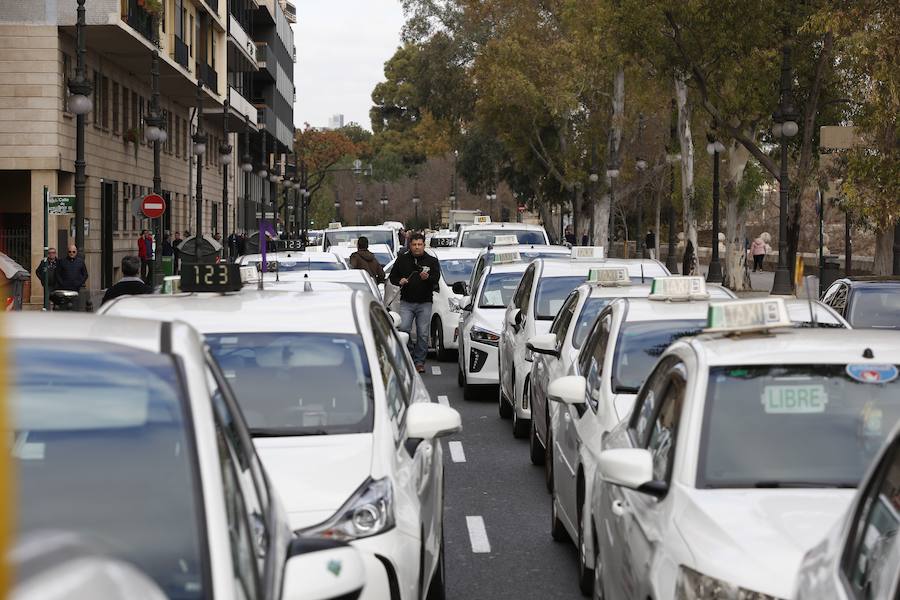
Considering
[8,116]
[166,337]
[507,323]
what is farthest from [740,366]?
[8,116]

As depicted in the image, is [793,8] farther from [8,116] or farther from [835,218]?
[835,218]

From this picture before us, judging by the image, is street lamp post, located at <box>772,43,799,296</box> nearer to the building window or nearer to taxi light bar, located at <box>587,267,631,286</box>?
taxi light bar, located at <box>587,267,631,286</box>

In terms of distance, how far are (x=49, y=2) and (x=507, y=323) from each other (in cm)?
2603

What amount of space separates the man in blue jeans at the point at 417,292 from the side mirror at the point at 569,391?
40.3 feet

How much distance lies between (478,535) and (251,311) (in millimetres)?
3176

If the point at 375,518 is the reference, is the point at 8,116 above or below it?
above

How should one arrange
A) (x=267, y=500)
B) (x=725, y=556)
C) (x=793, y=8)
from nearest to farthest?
1. (x=267, y=500)
2. (x=725, y=556)
3. (x=793, y=8)

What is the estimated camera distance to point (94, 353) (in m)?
3.31

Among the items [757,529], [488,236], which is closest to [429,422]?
[757,529]

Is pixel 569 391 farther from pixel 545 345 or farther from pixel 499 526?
pixel 545 345

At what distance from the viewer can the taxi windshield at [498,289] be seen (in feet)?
64.9

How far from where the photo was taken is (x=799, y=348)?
20.8ft

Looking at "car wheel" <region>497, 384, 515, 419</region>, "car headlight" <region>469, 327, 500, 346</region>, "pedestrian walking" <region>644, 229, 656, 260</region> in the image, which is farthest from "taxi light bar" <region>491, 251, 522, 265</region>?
"pedestrian walking" <region>644, 229, 656, 260</region>

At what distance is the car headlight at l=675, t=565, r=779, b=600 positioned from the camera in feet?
16.0
